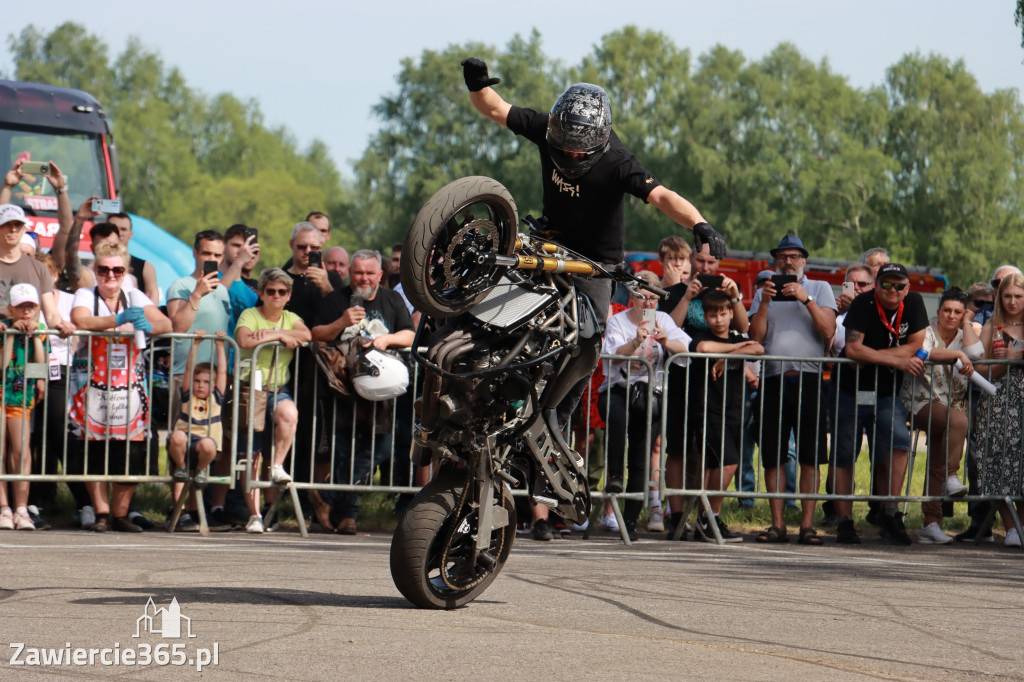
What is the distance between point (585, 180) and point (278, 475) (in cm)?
431

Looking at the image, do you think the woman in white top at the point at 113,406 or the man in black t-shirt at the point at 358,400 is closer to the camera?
the woman in white top at the point at 113,406

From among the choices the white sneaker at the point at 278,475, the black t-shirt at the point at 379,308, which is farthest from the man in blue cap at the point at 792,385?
the white sneaker at the point at 278,475

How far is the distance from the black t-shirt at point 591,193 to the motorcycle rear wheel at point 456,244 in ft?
2.12

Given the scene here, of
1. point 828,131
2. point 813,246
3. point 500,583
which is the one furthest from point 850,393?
point 828,131

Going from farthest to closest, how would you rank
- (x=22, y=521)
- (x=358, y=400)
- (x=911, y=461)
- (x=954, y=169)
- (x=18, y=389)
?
(x=954, y=169) < (x=911, y=461) < (x=358, y=400) < (x=18, y=389) < (x=22, y=521)

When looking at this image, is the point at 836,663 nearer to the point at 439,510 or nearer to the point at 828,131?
the point at 439,510

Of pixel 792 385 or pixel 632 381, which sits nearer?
pixel 632 381

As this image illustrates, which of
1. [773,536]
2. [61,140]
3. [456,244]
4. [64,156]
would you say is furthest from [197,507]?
[61,140]

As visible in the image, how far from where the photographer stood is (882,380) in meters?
10.5

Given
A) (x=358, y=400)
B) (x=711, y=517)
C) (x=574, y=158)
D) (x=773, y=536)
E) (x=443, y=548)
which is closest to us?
(x=443, y=548)

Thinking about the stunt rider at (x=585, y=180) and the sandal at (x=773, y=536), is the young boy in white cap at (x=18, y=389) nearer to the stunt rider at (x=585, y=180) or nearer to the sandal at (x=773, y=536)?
the stunt rider at (x=585, y=180)

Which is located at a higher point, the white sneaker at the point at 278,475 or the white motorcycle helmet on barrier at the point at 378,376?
the white motorcycle helmet on barrier at the point at 378,376

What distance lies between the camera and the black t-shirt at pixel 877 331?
1038cm

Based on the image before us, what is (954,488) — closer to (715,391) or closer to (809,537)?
(809,537)
